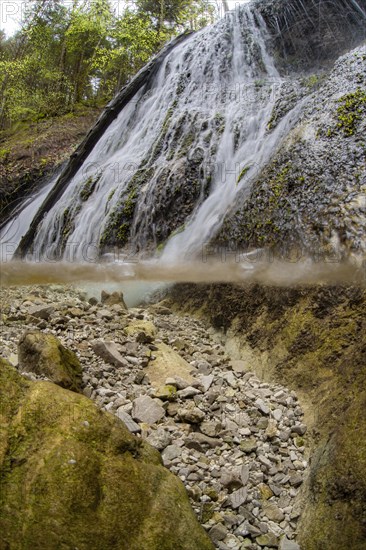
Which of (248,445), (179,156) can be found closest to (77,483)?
(248,445)

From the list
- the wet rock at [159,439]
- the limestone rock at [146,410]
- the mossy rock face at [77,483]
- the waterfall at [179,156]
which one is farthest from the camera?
the waterfall at [179,156]

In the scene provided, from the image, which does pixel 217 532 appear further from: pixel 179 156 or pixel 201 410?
pixel 179 156

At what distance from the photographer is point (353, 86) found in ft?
23.2

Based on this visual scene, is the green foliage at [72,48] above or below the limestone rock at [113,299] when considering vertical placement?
above

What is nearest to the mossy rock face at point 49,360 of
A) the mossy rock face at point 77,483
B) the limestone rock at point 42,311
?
the mossy rock face at point 77,483

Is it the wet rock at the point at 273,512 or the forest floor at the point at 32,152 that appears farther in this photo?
the forest floor at the point at 32,152

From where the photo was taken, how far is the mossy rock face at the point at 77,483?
6.11 ft

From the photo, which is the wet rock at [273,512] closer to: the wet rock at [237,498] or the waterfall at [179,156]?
the wet rock at [237,498]

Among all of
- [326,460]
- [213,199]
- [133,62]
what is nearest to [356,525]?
[326,460]

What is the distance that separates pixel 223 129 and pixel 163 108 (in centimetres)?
265

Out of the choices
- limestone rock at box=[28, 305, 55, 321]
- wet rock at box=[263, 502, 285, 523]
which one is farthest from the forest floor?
wet rock at box=[263, 502, 285, 523]

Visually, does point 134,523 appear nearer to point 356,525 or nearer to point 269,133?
point 356,525

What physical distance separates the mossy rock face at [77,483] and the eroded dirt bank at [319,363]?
0.82m

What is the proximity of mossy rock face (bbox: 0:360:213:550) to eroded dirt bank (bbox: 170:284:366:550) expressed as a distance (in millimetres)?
823
